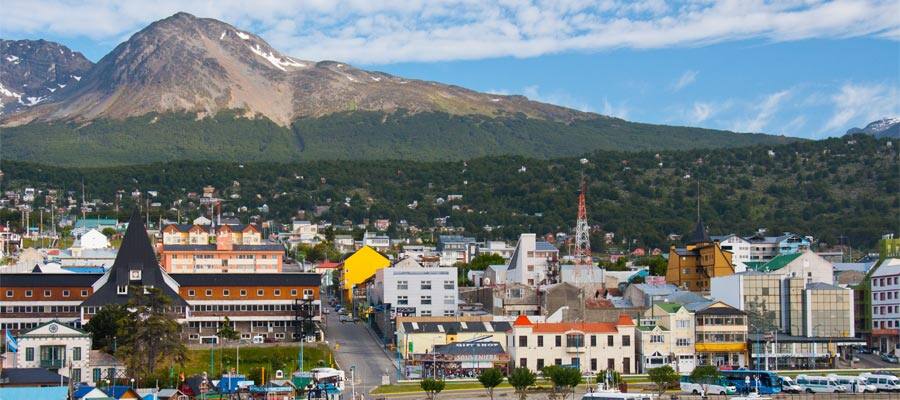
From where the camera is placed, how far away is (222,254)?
115 m

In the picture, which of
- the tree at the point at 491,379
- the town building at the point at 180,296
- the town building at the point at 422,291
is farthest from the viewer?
the town building at the point at 422,291

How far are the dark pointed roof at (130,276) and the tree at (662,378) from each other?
107 feet

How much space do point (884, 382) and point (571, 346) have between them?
17.8 m

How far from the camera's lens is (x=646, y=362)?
8456 centimetres

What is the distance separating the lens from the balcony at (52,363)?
250 feet

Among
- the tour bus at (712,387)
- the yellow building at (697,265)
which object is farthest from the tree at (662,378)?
the yellow building at (697,265)

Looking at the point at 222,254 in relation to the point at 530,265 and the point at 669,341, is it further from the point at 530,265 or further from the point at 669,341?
the point at 669,341

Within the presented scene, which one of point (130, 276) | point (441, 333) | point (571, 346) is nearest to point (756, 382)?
point (571, 346)

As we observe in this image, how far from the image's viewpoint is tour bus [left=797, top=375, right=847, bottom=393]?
72375mm

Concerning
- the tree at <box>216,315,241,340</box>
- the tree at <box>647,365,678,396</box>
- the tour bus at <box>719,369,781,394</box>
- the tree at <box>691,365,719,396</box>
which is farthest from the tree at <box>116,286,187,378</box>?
the tour bus at <box>719,369,781,394</box>

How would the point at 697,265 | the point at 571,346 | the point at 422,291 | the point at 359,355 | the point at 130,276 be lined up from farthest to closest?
the point at 697,265 → the point at 422,291 → the point at 130,276 → the point at 359,355 → the point at 571,346

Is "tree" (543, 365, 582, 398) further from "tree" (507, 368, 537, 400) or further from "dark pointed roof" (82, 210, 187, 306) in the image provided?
"dark pointed roof" (82, 210, 187, 306)

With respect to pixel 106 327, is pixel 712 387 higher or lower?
lower

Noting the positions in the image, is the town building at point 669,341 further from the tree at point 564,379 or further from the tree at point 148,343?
the tree at point 148,343
